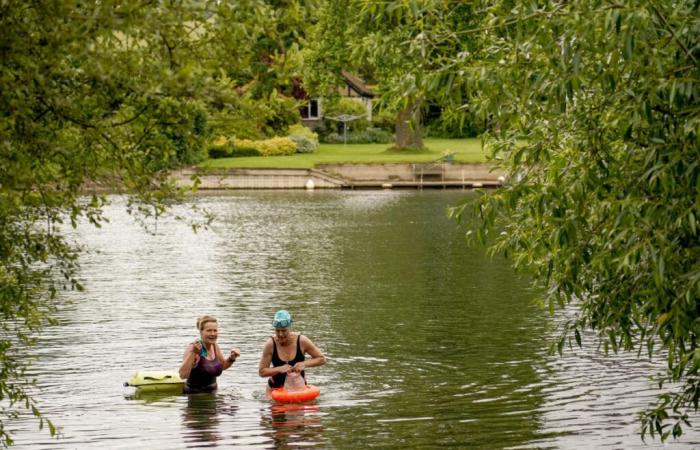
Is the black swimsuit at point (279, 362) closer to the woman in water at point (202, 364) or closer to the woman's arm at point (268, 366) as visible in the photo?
the woman's arm at point (268, 366)

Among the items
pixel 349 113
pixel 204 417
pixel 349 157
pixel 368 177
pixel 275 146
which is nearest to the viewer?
pixel 204 417

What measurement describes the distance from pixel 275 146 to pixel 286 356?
70.1 metres

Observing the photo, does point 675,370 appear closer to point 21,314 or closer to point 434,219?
point 21,314

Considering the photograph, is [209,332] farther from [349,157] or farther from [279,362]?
[349,157]

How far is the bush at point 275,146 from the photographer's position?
89.6 meters

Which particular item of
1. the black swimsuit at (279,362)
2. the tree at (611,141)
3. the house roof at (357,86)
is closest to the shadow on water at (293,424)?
the black swimsuit at (279,362)

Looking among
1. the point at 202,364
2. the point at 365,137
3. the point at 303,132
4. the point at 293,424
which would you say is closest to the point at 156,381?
the point at 202,364

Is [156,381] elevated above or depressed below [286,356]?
below

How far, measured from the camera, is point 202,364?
852 inches

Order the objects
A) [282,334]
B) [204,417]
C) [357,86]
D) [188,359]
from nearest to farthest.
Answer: [204,417] < [282,334] < [188,359] < [357,86]

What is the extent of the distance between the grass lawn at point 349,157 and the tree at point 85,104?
65.8m

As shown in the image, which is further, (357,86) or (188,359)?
(357,86)

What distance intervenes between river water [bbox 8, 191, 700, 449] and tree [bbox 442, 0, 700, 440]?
3.20 m

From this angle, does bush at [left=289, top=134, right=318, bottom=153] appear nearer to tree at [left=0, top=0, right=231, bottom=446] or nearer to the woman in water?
the woman in water
